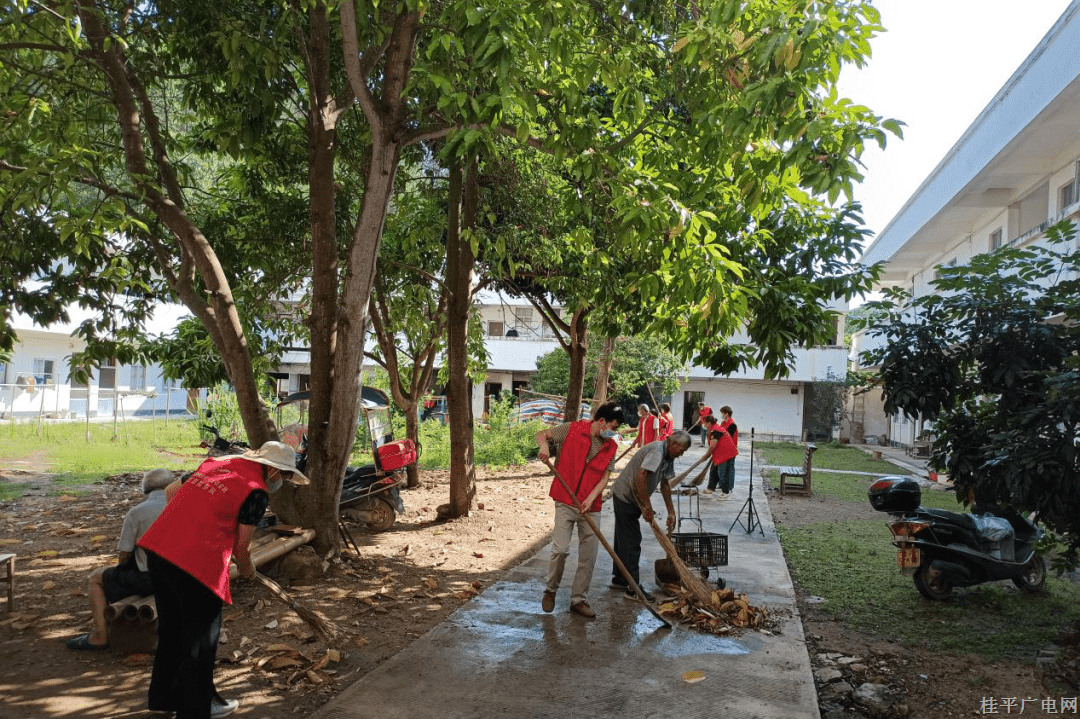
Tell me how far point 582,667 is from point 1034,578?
4.87 metres

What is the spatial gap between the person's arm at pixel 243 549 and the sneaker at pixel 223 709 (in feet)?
2.27

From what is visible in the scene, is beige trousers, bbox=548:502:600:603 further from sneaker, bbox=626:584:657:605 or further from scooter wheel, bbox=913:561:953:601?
scooter wheel, bbox=913:561:953:601

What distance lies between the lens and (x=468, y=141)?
587 centimetres

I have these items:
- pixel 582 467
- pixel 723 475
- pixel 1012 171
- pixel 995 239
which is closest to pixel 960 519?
pixel 582 467

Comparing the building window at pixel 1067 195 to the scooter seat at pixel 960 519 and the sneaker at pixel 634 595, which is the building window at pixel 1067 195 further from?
the sneaker at pixel 634 595

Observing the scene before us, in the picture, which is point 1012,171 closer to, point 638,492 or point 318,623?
point 638,492

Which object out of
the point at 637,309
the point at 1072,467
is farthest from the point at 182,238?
the point at 1072,467

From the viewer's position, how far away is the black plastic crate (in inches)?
291

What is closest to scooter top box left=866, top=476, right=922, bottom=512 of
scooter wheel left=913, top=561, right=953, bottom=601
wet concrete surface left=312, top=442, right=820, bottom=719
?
scooter wheel left=913, top=561, right=953, bottom=601

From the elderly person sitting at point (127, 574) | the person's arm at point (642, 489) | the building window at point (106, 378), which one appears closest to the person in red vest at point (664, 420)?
the person's arm at point (642, 489)

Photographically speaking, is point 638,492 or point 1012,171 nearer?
point 638,492

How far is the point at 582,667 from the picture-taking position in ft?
17.7

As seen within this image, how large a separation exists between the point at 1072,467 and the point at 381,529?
7.35 metres

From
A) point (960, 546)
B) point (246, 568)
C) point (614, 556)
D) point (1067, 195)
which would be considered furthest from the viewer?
point (1067, 195)
